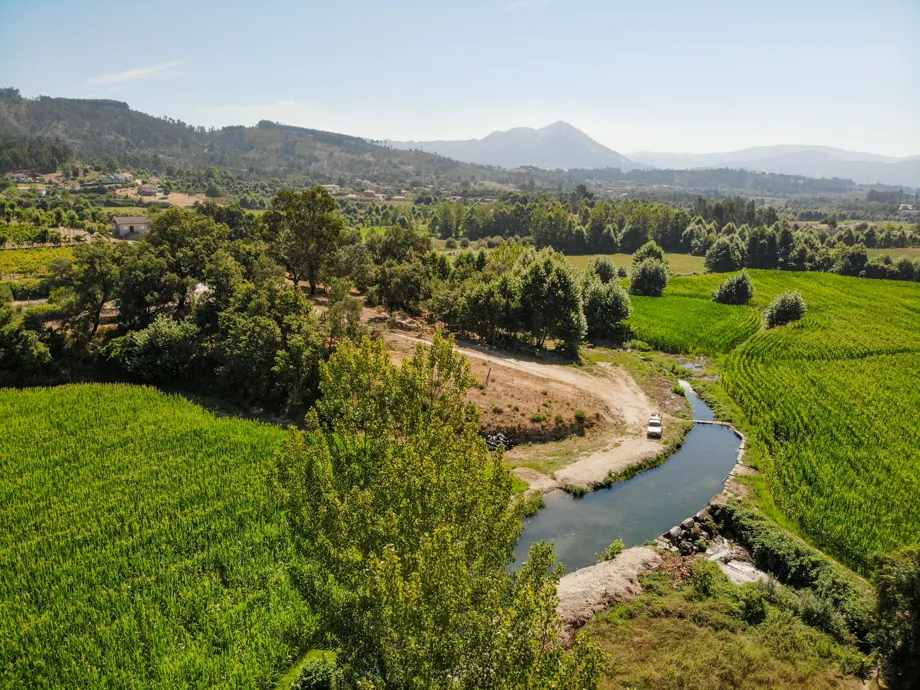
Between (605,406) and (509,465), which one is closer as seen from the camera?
(509,465)

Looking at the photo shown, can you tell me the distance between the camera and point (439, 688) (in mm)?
10781

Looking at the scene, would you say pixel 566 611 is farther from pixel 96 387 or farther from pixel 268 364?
pixel 96 387

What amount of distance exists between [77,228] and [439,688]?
394 feet

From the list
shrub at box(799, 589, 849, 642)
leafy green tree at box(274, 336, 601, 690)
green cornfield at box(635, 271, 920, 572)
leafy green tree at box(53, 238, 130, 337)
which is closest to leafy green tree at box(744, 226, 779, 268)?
green cornfield at box(635, 271, 920, 572)

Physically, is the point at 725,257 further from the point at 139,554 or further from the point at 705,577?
the point at 139,554

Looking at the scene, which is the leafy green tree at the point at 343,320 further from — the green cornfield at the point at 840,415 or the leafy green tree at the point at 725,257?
the leafy green tree at the point at 725,257

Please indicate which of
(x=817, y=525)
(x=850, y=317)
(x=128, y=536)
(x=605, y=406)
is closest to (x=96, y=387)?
(x=128, y=536)

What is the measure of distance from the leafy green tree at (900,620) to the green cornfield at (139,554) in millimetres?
21363

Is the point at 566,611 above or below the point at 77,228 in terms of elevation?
below

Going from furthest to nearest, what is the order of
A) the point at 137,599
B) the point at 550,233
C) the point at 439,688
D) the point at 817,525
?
the point at 550,233
the point at 817,525
the point at 137,599
the point at 439,688

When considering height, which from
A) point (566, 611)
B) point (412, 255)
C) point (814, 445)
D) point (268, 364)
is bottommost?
point (566, 611)

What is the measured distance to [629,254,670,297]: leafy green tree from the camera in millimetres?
85875

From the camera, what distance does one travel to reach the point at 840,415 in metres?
40.8

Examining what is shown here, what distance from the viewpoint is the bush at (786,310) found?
2726 inches
